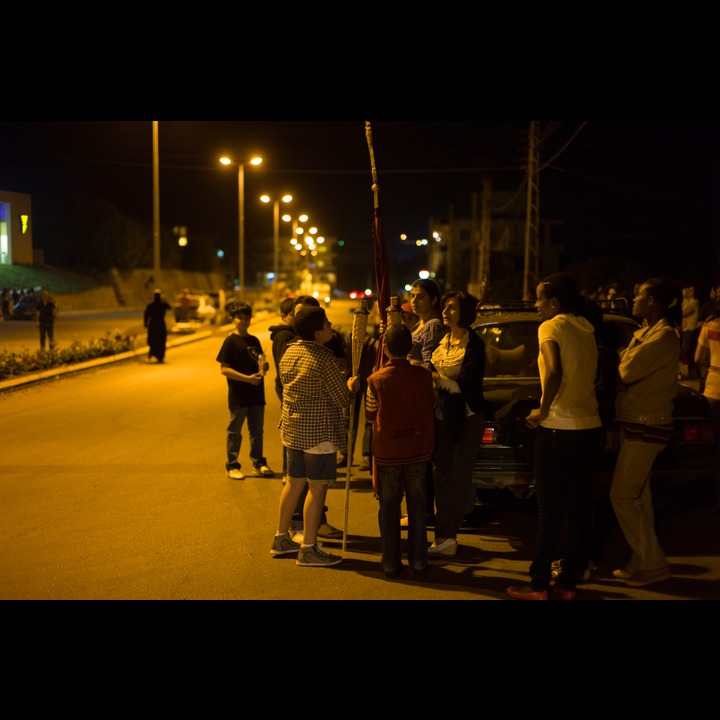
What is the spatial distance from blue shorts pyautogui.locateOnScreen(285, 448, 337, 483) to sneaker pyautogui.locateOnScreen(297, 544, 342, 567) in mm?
486

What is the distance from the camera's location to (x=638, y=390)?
17.9 ft

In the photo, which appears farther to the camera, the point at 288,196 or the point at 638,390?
the point at 288,196

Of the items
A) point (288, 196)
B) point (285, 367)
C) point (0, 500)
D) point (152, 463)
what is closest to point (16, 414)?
point (152, 463)

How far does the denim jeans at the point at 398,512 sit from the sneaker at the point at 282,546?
0.78 metres

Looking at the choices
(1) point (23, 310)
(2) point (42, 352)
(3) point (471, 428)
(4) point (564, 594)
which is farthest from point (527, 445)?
(1) point (23, 310)

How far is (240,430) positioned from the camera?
8.59 metres

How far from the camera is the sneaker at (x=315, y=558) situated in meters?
5.89

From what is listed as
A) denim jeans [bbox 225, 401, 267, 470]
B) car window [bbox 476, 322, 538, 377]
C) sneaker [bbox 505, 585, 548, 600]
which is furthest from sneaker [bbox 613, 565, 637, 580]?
denim jeans [bbox 225, 401, 267, 470]

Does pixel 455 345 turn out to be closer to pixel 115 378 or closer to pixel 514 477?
pixel 514 477

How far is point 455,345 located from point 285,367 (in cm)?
124

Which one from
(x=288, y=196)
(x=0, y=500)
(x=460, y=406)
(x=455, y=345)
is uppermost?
(x=288, y=196)

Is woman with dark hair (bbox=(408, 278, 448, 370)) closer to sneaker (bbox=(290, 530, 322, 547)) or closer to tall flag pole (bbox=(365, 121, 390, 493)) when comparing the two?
tall flag pole (bbox=(365, 121, 390, 493))

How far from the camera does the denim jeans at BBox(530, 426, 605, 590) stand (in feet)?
16.7

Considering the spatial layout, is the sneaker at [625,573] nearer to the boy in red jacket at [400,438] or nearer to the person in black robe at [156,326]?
the boy in red jacket at [400,438]
